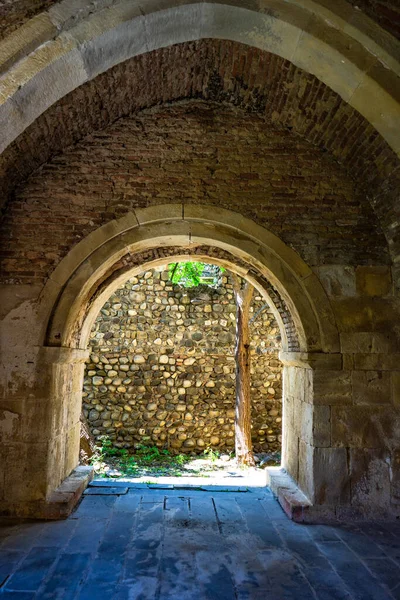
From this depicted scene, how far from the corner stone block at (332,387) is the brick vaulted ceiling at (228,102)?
133 cm

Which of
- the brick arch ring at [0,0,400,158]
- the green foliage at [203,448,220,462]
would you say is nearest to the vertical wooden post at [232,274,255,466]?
the green foliage at [203,448,220,462]

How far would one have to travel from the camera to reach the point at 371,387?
4.03 metres

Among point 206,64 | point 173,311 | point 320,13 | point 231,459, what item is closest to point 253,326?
point 173,311

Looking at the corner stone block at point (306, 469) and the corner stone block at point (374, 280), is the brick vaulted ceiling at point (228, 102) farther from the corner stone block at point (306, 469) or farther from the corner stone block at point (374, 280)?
the corner stone block at point (306, 469)

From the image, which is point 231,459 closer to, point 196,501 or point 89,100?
point 196,501

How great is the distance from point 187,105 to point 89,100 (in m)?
1.06

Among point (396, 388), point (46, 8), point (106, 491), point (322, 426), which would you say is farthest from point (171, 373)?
point (46, 8)

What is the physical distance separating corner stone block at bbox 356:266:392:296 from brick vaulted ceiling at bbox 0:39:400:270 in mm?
203

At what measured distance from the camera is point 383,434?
3.97m

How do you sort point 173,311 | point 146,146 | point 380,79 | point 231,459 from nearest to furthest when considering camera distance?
point 380,79 → point 146,146 → point 231,459 → point 173,311

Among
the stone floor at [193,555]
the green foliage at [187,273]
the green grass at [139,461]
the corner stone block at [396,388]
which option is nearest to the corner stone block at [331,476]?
the stone floor at [193,555]

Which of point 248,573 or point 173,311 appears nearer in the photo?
point 248,573

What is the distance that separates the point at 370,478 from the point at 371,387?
32.9 inches

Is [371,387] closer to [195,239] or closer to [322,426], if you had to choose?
[322,426]
